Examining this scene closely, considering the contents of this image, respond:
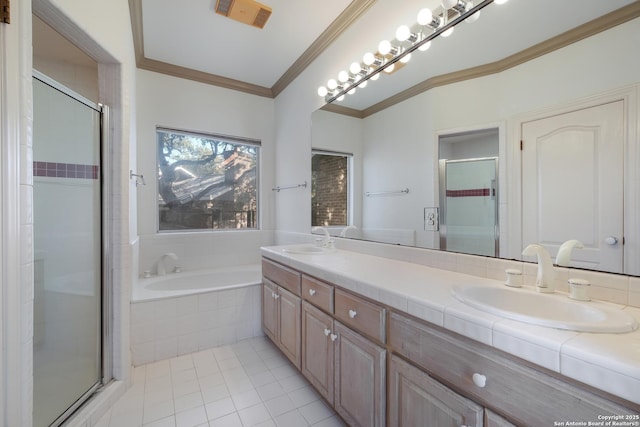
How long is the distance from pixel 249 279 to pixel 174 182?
52.9 inches

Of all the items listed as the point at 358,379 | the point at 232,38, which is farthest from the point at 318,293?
the point at 232,38

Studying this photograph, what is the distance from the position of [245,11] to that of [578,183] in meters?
2.29

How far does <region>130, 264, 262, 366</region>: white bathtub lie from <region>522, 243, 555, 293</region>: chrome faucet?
2.08 m

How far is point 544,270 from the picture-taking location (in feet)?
3.45

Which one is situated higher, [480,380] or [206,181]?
[206,181]

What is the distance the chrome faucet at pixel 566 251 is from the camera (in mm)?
1052

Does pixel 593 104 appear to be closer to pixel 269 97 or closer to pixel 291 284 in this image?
pixel 291 284

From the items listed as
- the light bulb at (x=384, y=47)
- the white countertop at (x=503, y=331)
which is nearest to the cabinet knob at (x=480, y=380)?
the white countertop at (x=503, y=331)

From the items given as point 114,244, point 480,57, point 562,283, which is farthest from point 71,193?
point 562,283

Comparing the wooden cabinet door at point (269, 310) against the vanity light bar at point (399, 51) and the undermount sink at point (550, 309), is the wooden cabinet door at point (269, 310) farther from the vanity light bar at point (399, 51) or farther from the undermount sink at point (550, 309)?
the vanity light bar at point (399, 51)

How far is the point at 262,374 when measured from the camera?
196 cm

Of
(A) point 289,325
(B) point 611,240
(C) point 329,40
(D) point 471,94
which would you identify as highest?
(C) point 329,40

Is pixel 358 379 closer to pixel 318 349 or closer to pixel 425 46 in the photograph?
pixel 318 349

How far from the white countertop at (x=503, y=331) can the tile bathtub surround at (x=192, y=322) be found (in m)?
1.29
